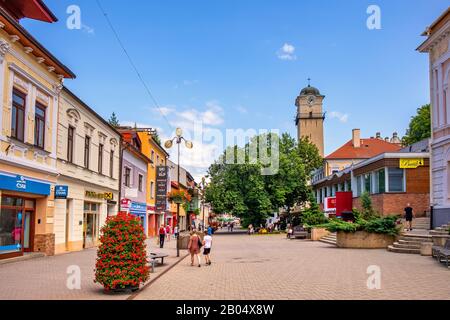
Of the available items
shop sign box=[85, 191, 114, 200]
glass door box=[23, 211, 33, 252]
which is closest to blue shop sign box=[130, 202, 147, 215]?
shop sign box=[85, 191, 114, 200]

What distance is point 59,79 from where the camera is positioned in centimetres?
2191

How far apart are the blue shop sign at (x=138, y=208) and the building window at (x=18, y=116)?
18.3 meters

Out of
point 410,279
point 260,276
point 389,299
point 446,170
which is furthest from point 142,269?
point 446,170

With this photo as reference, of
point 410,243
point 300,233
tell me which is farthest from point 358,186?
point 410,243

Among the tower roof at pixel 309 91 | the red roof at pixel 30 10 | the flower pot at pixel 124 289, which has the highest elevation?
the tower roof at pixel 309 91

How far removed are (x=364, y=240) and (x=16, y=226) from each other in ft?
58.0

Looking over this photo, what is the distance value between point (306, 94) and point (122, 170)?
63.7 metres

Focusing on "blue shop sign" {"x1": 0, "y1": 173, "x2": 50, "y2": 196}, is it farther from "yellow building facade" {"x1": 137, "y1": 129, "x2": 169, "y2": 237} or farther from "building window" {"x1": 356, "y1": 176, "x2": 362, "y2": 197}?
"building window" {"x1": 356, "y1": 176, "x2": 362, "y2": 197}

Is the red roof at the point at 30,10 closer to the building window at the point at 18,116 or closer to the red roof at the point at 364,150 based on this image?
the building window at the point at 18,116

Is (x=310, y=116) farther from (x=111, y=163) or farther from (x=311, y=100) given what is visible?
(x=111, y=163)

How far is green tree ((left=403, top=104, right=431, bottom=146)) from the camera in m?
52.5

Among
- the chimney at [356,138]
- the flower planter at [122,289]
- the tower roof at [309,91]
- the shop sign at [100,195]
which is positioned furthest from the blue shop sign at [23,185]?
the tower roof at [309,91]

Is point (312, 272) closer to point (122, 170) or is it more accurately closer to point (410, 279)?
point (410, 279)

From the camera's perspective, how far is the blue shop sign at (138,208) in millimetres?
37281
